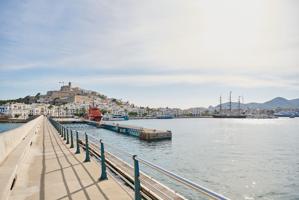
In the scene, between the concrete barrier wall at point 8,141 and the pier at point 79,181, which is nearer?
the pier at point 79,181

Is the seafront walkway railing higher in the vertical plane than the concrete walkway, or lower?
higher

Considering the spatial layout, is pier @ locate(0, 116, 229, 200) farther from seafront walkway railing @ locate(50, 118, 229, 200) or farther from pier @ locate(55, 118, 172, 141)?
pier @ locate(55, 118, 172, 141)

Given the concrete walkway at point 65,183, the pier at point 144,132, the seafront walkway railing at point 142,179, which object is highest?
the seafront walkway railing at point 142,179

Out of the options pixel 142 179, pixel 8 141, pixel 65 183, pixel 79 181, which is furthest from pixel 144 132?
pixel 142 179

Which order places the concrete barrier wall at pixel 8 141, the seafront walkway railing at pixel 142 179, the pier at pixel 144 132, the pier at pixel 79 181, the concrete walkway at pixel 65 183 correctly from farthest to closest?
the pier at pixel 144 132 < the concrete barrier wall at pixel 8 141 < the concrete walkway at pixel 65 183 < the pier at pixel 79 181 < the seafront walkway railing at pixel 142 179

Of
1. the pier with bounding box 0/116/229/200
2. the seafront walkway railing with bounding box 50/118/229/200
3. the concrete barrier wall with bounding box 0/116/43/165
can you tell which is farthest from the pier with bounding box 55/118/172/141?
the pier with bounding box 0/116/229/200

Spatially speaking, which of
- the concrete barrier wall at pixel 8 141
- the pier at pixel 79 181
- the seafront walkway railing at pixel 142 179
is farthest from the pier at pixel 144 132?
the pier at pixel 79 181

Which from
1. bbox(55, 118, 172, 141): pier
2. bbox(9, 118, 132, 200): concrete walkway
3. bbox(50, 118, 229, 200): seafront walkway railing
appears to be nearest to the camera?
bbox(50, 118, 229, 200): seafront walkway railing

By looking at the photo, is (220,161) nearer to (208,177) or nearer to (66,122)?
(208,177)

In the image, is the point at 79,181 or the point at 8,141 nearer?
the point at 79,181

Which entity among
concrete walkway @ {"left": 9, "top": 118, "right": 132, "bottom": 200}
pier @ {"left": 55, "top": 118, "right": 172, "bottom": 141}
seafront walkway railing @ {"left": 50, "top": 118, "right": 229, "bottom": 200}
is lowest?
pier @ {"left": 55, "top": 118, "right": 172, "bottom": 141}

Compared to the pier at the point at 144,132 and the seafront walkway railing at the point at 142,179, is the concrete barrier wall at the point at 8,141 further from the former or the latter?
the pier at the point at 144,132

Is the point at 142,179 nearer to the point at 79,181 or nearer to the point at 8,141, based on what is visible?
the point at 79,181

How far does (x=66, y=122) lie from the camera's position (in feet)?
393
